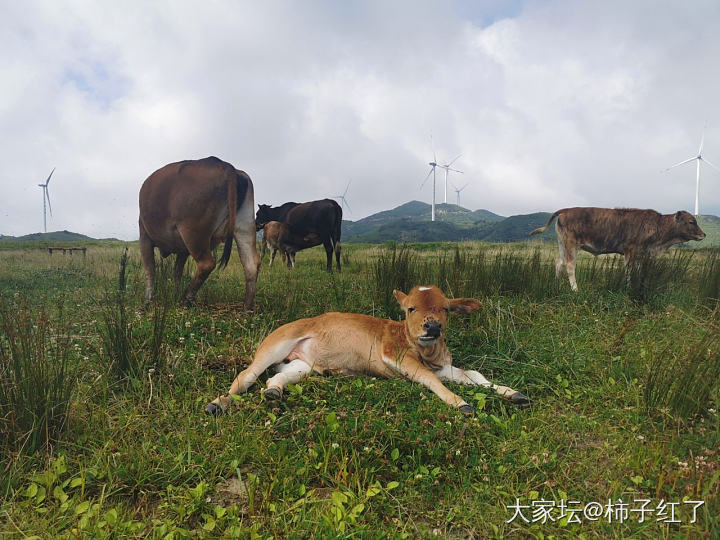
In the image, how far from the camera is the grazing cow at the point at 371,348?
4.15 m

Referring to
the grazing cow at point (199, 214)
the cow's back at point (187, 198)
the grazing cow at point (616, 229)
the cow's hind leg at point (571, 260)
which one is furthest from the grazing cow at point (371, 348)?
the grazing cow at point (616, 229)

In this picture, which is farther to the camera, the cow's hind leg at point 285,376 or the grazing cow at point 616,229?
the grazing cow at point 616,229

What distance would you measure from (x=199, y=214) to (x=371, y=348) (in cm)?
364

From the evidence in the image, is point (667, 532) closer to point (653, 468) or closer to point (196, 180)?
point (653, 468)

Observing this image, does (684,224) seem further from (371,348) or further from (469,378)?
(371,348)

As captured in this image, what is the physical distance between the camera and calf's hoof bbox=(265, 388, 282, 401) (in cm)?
370

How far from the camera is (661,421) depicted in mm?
3414

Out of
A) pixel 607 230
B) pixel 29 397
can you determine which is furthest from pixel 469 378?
pixel 607 230

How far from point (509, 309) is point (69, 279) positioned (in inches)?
409

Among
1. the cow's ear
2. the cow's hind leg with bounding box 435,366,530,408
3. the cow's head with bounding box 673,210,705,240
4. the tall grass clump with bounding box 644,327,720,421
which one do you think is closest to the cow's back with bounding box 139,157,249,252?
the cow's ear

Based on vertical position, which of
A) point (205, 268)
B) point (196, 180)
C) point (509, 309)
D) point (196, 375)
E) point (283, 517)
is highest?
point (196, 180)

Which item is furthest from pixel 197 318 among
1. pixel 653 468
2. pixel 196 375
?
pixel 653 468

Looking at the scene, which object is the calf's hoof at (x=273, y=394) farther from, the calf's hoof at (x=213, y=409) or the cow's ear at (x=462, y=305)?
the cow's ear at (x=462, y=305)

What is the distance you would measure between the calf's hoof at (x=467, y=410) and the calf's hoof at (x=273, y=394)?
4.89ft
